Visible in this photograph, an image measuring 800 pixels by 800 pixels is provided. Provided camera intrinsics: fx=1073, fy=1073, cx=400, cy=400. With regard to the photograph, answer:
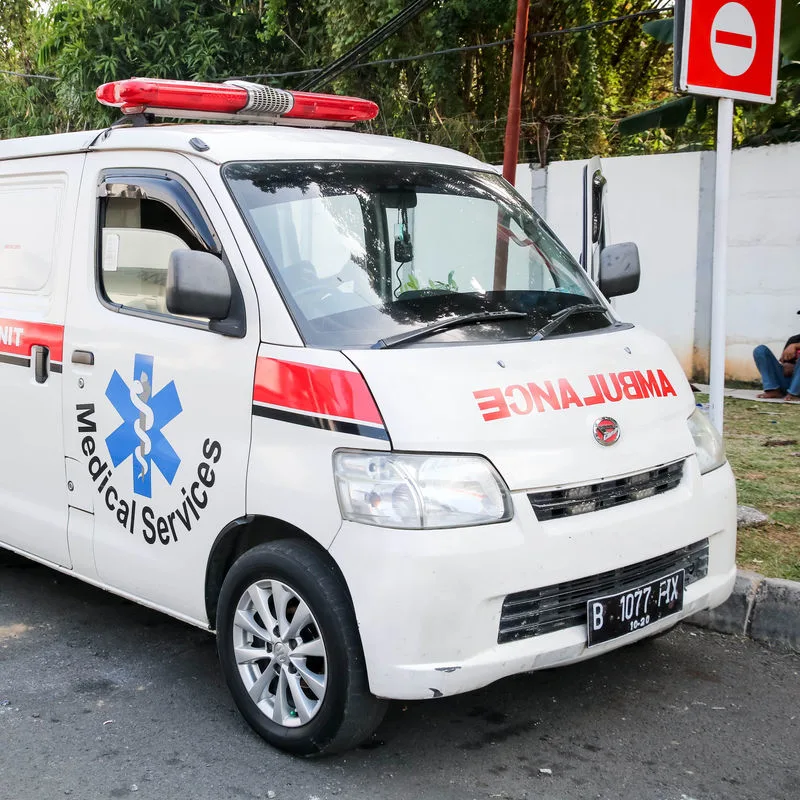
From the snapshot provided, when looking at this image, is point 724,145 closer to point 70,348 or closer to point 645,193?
point 70,348

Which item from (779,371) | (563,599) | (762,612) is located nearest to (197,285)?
(563,599)

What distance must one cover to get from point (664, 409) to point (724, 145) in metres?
2.00

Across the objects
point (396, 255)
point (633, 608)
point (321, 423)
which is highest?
point (396, 255)

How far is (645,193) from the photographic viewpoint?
11.0 meters

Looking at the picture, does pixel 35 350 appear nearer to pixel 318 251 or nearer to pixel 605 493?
pixel 318 251

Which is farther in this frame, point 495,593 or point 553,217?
point 553,217

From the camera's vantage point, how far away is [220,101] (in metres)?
4.59

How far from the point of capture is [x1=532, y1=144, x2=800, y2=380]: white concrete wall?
10.1m

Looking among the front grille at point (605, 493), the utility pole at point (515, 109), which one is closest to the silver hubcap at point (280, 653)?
the front grille at point (605, 493)

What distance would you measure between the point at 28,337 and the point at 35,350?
89 mm

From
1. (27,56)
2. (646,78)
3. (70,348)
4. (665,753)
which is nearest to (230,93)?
(70,348)

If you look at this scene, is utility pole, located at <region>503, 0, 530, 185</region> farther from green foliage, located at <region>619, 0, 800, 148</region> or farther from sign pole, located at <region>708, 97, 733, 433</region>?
green foliage, located at <region>619, 0, 800, 148</region>

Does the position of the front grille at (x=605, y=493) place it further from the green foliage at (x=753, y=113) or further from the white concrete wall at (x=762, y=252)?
the green foliage at (x=753, y=113)

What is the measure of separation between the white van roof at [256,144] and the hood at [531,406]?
102cm
